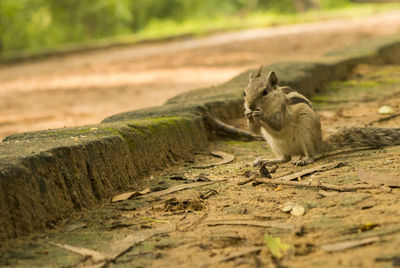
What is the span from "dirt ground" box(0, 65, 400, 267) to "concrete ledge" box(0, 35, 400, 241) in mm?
93

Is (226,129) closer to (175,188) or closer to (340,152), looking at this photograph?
(340,152)

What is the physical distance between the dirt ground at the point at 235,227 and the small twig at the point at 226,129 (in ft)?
2.76

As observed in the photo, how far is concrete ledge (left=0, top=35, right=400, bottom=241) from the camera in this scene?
265 centimetres

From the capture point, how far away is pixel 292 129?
407 cm

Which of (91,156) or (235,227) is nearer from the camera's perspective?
(235,227)

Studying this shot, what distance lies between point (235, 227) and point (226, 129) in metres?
2.03

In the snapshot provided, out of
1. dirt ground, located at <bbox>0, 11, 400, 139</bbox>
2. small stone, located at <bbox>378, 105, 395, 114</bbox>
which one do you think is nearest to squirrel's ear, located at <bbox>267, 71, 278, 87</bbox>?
small stone, located at <bbox>378, 105, 395, 114</bbox>

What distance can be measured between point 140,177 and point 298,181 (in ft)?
3.24

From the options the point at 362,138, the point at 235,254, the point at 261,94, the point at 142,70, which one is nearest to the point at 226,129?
the point at 261,94

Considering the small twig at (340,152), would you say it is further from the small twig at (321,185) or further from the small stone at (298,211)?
the small stone at (298,211)

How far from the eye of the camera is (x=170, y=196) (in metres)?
3.24

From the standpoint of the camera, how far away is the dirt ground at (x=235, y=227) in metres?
2.25

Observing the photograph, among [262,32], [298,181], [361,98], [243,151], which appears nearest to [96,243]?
[298,181]

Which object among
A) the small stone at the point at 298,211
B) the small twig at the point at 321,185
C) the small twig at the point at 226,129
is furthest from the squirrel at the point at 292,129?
the small stone at the point at 298,211
